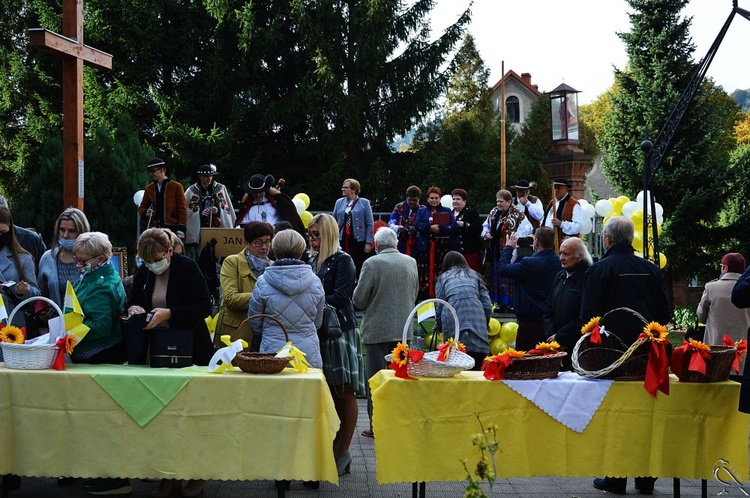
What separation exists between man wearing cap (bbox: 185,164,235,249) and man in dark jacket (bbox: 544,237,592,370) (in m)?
6.23

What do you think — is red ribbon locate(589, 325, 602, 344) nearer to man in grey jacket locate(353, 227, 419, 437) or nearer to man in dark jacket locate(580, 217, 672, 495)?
man in dark jacket locate(580, 217, 672, 495)

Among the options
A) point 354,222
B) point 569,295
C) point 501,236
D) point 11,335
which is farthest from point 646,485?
point 354,222

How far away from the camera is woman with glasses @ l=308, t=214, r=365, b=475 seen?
6.96m

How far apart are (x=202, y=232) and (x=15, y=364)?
5.29m

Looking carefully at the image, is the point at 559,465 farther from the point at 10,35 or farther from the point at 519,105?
the point at 519,105

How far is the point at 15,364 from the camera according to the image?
5.79 metres

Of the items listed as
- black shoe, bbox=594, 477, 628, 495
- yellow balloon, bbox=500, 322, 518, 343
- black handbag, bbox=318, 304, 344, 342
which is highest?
black handbag, bbox=318, 304, 344, 342

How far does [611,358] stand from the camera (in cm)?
600

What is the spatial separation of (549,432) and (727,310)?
4.22 metres

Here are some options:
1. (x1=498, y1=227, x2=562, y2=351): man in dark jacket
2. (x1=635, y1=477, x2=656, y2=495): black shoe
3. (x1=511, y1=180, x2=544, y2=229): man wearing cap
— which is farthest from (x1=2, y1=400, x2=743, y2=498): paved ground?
(x1=511, y1=180, x2=544, y2=229): man wearing cap

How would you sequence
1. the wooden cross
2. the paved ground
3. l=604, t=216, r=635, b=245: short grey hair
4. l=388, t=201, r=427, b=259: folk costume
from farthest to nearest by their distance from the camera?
1. l=388, t=201, r=427, b=259: folk costume
2. the wooden cross
3. l=604, t=216, r=635, b=245: short grey hair
4. the paved ground

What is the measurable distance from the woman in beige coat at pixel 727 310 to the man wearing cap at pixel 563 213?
10.6ft

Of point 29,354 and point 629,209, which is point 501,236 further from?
point 29,354

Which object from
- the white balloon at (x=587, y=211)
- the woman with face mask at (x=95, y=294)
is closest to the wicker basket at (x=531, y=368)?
the woman with face mask at (x=95, y=294)
